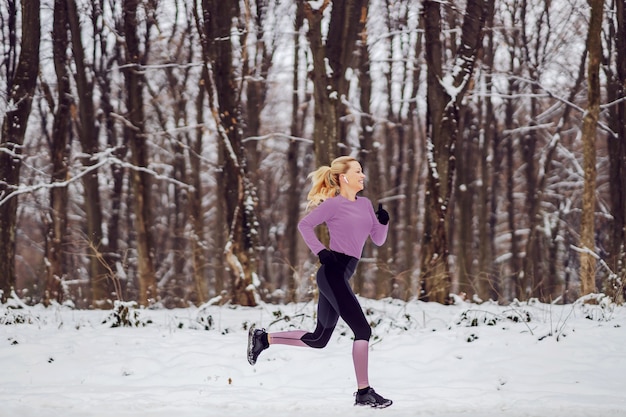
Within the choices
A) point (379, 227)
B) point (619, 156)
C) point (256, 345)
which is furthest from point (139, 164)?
point (379, 227)

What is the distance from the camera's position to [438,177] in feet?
36.6

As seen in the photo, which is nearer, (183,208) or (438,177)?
(438,177)

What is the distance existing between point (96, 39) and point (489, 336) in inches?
520

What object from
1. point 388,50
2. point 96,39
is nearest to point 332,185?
point 96,39

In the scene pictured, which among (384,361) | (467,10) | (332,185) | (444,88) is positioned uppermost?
(467,10)

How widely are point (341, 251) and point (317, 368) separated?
6.04ft

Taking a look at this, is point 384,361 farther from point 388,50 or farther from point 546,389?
point 388,50

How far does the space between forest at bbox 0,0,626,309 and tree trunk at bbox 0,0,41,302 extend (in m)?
0.02

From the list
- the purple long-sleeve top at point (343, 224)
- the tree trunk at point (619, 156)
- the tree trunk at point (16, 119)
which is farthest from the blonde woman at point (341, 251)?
the tree trunk at point (619, 156)

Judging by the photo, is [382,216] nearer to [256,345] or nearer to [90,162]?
[256,345]

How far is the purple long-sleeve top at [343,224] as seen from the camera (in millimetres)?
5961

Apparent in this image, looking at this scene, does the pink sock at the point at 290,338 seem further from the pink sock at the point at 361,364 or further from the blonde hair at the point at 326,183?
the blonde hair at the point at 326,183

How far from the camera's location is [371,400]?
18.7 feet

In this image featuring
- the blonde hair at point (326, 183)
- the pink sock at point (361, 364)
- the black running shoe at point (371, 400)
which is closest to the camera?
the black running shoe at point (371, 400)
